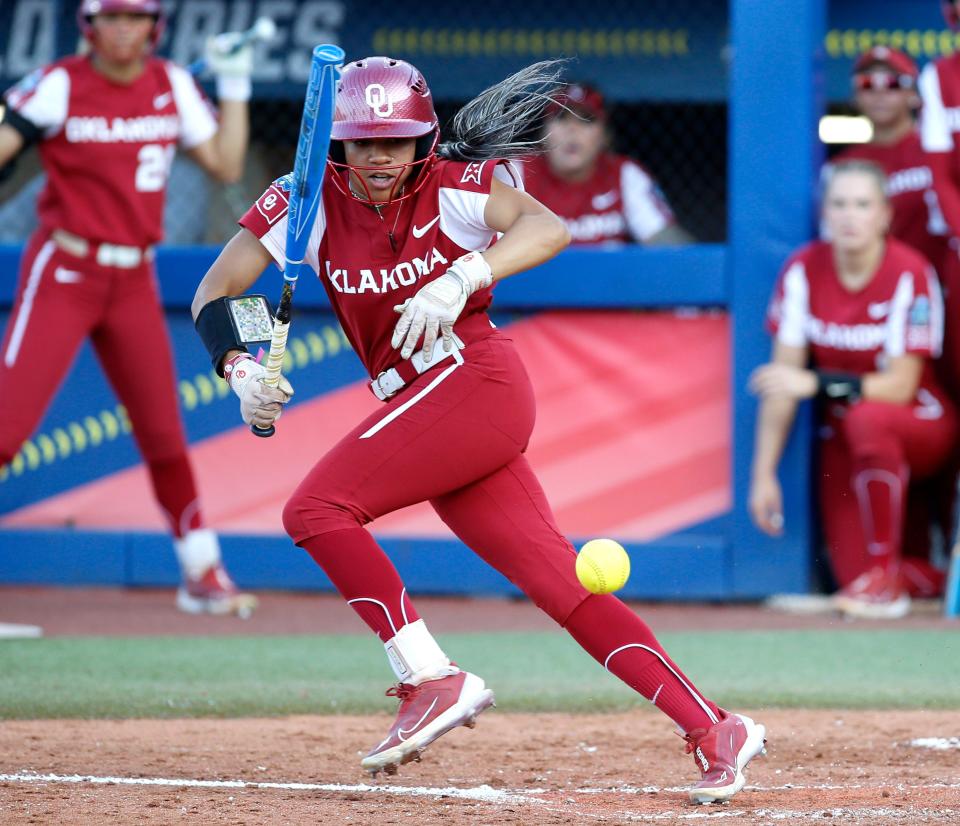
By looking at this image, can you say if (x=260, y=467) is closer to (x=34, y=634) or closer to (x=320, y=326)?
(x=320, y=326)

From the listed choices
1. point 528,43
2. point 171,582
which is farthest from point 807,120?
point 171,582

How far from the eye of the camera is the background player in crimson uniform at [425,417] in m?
3.73

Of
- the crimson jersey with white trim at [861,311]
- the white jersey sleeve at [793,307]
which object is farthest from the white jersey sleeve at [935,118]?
the white jersey sleeve at [793,307]

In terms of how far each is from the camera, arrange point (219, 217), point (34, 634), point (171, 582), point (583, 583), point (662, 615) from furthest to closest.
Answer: point (219, 217)
point (171, 582)
point (662, 615)
point (34, 634)
point (583, 583)

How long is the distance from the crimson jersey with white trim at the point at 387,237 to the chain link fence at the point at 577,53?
16.3 feet

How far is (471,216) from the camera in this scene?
385 centimetres

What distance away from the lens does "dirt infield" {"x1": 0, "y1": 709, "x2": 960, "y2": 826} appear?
362 centimetres

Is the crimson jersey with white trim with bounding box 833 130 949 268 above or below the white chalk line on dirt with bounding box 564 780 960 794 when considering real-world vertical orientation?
above

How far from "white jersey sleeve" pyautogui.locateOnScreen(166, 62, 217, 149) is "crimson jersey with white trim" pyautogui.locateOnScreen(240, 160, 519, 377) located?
2978 mm

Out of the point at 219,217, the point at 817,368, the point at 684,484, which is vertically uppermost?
the point at 219,217

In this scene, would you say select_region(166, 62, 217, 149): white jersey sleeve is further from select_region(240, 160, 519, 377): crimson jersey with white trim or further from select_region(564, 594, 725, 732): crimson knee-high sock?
select_region(564, 594, 725, 732): crimson knee-high sock

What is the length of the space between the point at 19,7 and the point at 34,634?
4.07m

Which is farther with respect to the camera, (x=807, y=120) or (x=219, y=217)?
(x=219, y=217)

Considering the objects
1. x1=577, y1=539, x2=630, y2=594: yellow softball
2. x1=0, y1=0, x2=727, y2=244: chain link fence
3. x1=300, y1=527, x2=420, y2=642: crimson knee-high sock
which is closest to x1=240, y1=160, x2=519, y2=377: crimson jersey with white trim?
x1=300, y1=527, x2=420, y2=642: crimson knee-high sock
